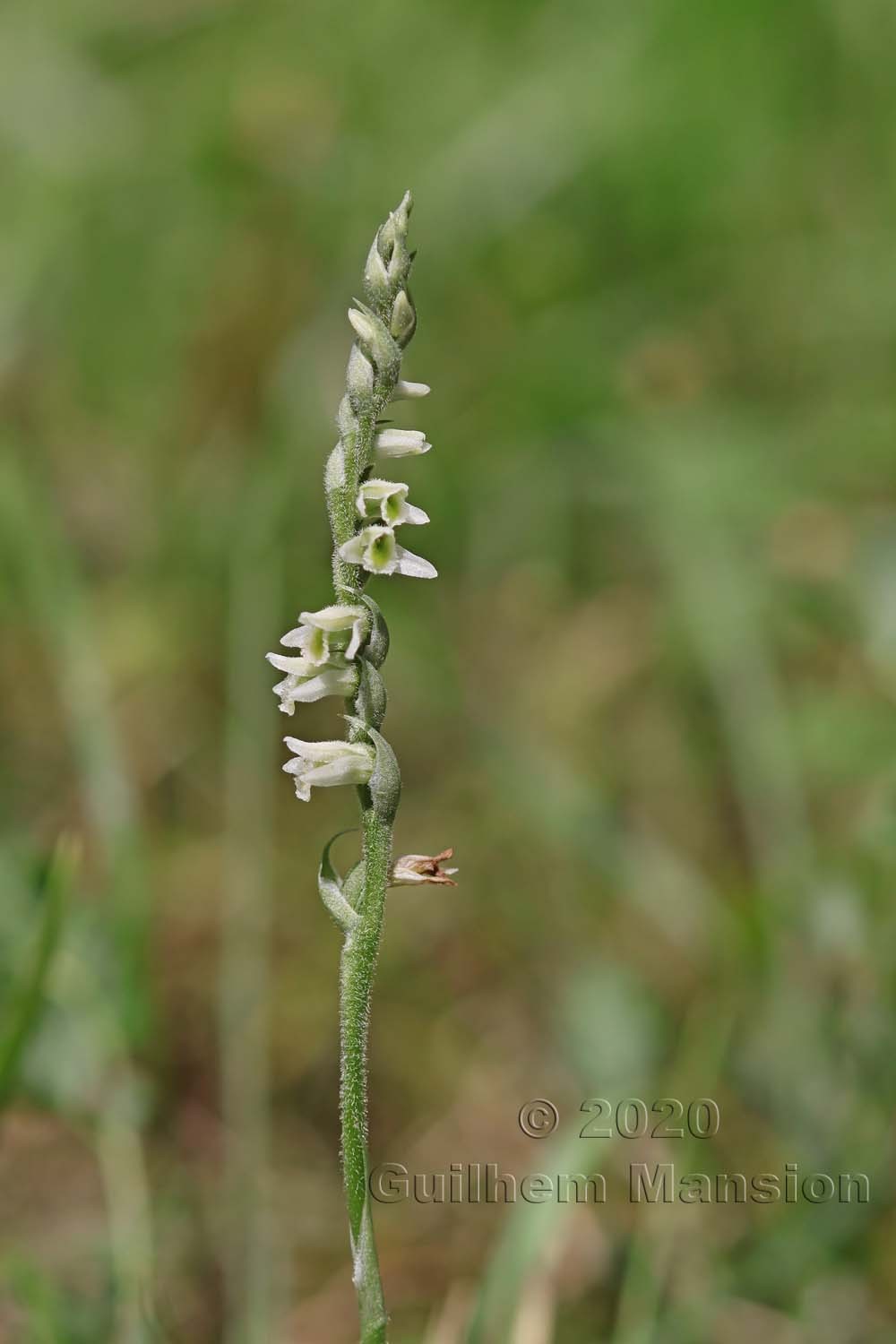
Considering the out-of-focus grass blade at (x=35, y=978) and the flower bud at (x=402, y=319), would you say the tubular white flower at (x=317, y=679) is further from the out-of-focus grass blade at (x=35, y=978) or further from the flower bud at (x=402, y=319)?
the out-of-focus grass blade at (x=35, y=978)

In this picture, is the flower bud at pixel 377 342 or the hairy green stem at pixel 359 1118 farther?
the flower bud at pixel 377 342

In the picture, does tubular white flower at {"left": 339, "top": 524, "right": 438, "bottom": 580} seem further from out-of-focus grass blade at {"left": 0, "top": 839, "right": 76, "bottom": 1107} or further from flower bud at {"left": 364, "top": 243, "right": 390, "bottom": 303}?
out-of-focus grass blade at {"left": 0, "top": 839, "right": 76, "bottom": 1107}

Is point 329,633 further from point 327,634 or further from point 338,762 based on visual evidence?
point 338,762

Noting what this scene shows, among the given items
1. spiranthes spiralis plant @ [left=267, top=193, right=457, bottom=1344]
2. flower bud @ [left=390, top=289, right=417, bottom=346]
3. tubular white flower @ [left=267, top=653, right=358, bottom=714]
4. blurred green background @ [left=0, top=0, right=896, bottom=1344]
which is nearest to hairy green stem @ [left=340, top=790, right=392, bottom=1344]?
spiranthes spiralis plant @ [left=267, top=193, right=457, bottom=1344]

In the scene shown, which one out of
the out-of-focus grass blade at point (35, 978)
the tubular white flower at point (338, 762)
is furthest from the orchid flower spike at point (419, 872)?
the out-of-focus grass blade at point (35, 978)
